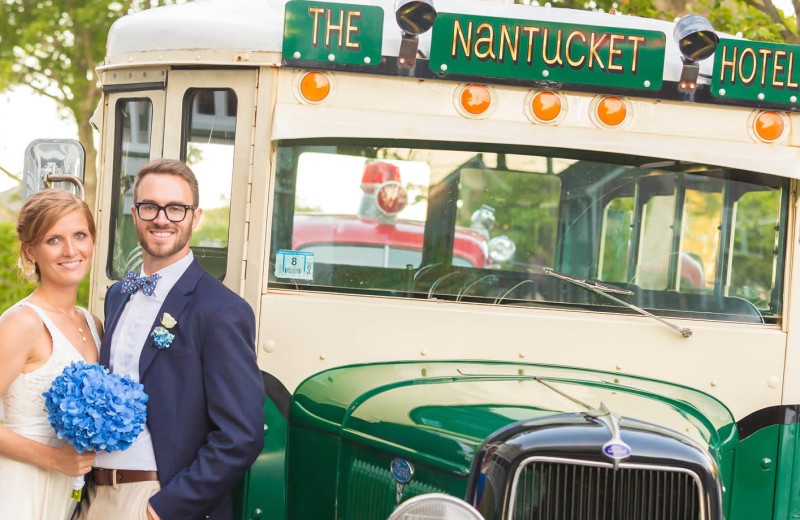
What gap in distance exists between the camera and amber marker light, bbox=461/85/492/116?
3.59 metres

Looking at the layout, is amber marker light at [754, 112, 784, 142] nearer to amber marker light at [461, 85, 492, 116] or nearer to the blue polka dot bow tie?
amber marker light at [461, 85, 492, 116]

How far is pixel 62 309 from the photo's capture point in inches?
125

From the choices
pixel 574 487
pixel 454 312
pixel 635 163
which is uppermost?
pixel 635 163

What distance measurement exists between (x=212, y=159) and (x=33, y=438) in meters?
1.21

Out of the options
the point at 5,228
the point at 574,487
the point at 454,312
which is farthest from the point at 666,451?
the point at 5,228

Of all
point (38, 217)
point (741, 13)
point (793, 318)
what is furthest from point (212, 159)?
point (741, 13)

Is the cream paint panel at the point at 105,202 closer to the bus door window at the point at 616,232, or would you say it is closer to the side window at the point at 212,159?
the side window at the point at 212,159

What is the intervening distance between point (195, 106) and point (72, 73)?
43.4 feet

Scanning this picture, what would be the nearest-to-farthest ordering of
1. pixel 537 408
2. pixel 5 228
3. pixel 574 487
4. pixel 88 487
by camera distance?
pixel 574 487
pixel 537 408
pixel 88 487
pixel 5 228

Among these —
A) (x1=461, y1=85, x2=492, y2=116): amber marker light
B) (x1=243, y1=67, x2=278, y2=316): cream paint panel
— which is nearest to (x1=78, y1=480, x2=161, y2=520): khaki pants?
(x1=243, y1=67, x2=278, y2=316): cream paint panel

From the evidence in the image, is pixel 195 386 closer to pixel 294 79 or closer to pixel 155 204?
pixel 155 204

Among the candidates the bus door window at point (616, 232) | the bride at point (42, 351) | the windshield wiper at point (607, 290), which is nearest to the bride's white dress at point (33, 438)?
the bride at point (42, 351)

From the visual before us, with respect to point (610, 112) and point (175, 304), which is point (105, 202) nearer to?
point (175, 304)

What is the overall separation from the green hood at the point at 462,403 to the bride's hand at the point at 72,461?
0.76m
